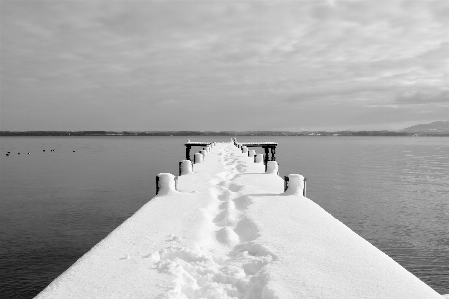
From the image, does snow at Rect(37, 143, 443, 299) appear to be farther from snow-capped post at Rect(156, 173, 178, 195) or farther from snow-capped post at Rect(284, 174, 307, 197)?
snow-capped post at Rect(156, 173, 178, 195)

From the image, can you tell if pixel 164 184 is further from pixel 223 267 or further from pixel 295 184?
pixel 223 267

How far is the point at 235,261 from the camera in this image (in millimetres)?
6949

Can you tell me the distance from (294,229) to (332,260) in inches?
85.1

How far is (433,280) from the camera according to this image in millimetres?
11719

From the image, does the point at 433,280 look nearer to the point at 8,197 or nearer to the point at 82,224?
the point at 82,224

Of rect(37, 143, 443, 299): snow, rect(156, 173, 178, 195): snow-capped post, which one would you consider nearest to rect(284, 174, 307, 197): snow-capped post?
rect(37, 143, 443, 299): snow

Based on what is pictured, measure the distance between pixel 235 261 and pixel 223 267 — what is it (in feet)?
1.33

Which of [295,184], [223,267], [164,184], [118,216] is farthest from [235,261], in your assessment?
[118,216]

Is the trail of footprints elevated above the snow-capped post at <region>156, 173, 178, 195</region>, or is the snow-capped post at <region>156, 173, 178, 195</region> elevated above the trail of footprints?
the snow-capped post at <region>156, 173, 178, 195</region>

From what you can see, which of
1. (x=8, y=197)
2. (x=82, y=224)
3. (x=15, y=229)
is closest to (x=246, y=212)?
(x=82, y=224)

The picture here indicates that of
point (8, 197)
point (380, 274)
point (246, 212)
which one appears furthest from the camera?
point (8, 197)

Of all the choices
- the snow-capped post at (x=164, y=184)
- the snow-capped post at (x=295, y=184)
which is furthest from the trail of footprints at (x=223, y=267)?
the snow-capped post at (x=164, y=184)

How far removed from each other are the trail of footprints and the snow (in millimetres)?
17

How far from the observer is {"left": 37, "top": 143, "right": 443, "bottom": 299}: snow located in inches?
218
